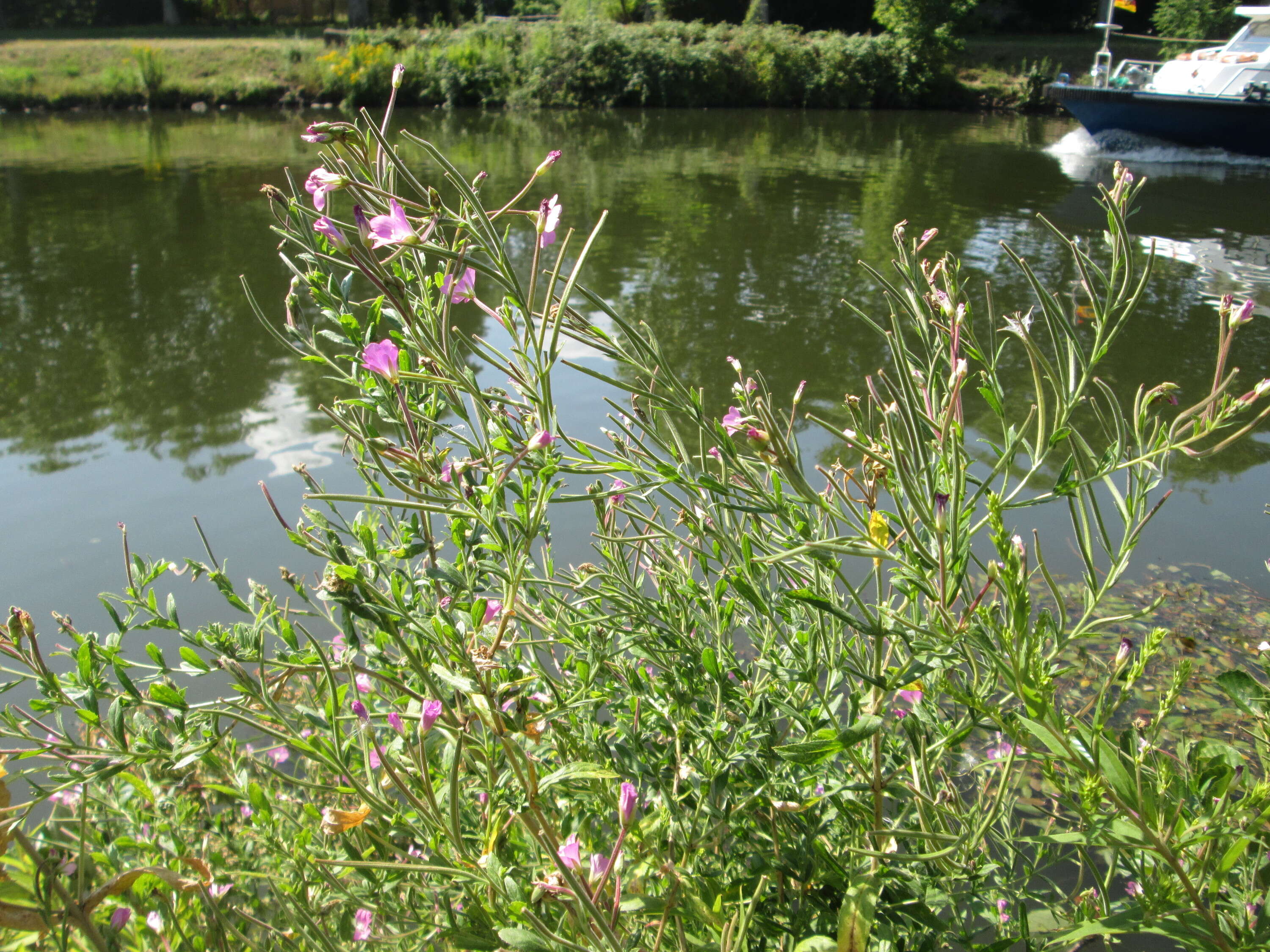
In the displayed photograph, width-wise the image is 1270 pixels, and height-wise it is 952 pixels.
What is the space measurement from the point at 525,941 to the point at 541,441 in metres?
0.41

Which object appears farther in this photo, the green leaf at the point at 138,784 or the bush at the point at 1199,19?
the bush at the point at 1199,19

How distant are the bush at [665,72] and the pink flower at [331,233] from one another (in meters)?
23.5

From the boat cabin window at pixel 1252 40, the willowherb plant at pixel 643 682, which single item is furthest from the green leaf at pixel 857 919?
the boat cabin window at pixel 1252 40

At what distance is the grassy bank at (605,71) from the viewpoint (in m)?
21.7

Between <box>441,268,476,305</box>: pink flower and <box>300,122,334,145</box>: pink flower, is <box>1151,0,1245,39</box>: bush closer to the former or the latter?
<box>441,268,476,305</box>: pink flower

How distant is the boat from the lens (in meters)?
13.5

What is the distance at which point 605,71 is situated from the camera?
2244cm

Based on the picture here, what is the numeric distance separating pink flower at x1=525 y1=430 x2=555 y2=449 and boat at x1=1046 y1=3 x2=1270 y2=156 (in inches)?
640

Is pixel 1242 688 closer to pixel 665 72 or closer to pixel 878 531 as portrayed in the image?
pixel 878 531

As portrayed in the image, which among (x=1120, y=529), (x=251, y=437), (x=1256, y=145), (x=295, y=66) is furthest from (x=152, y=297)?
(x=295, y=66)

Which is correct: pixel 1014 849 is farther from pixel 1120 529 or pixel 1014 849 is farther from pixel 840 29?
pixel 840 29

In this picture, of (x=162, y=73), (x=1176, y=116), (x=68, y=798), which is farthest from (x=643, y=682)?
(x=162, y=73)

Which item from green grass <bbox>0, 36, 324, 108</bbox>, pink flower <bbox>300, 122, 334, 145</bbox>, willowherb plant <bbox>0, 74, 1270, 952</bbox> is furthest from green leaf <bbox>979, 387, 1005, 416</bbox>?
green grass <bbox>0, 36, 324, 108</bbox>

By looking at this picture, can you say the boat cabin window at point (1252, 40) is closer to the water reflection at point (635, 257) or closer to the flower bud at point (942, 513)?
the water reflection at point (635, 257)
